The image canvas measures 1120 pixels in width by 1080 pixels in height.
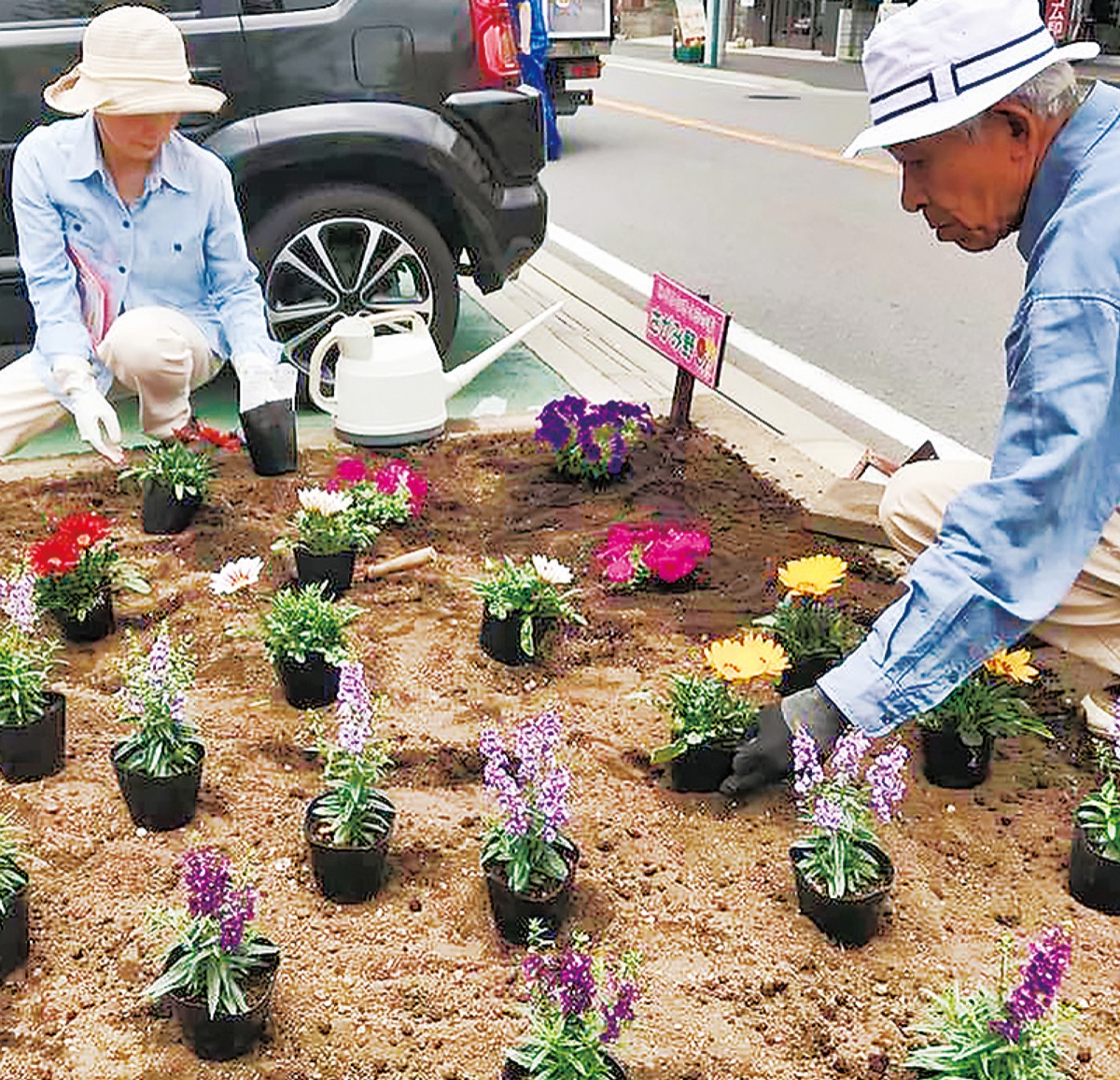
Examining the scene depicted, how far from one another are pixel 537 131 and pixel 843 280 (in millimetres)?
3237

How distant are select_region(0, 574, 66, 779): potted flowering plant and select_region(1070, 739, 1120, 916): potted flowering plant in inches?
80.0

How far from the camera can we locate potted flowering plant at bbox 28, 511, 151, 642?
329 centimetres

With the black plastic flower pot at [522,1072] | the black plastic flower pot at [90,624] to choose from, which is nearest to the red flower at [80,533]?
the black plastic flower pot at [90,624]

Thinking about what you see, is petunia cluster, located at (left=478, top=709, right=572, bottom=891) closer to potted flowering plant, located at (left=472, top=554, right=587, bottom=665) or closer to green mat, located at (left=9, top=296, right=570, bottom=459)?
potted flowering plant, located at (left=472, top=554, right=587, bottom=665)

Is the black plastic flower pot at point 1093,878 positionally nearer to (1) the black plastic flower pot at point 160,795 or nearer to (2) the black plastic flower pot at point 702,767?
(2) the black plastic flower pot at point 702,767

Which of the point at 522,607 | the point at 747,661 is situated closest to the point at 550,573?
the point at 522,607

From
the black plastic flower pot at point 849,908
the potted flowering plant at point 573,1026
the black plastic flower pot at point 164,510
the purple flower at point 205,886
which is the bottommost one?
the black plastic flower pot at point 164,510

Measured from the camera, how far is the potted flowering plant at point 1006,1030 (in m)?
1.85

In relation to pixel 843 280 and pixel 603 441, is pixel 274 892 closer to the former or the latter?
pixel 603 441

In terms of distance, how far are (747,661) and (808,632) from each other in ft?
1.39

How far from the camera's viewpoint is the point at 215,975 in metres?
2.12

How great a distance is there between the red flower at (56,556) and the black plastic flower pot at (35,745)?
0.47 metres

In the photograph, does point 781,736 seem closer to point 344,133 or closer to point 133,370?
point 133,370

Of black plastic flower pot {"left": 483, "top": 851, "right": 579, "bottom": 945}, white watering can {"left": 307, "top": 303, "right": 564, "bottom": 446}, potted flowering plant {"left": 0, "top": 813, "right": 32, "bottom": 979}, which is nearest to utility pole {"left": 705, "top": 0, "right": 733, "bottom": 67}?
white watering can {"left": 307, "top": 303, "right": 564, "bottom": 446}
